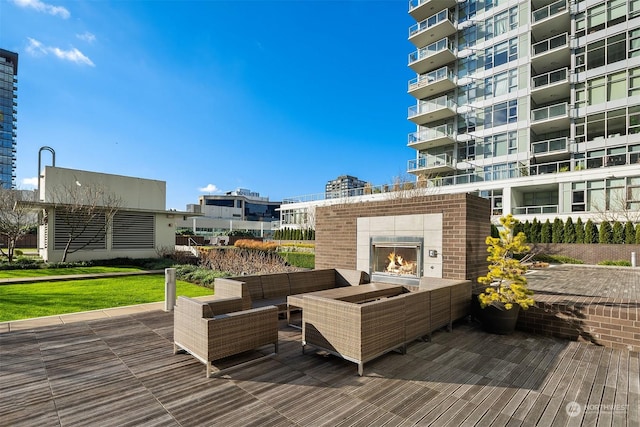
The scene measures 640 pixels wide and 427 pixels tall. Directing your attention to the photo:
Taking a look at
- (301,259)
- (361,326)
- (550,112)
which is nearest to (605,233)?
(550,112)

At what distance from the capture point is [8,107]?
217 ft

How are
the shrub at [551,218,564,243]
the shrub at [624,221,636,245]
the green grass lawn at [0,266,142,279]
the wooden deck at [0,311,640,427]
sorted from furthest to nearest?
the shrub at [551,218,564,243] → the shrub at [624,221,636,245] → the green grass lawn at [0,266,142,279] → the wooden deck at [0,311,640,427]

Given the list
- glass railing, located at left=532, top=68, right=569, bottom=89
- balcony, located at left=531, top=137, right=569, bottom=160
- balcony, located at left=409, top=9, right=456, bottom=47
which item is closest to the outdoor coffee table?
balcony, located at left=531, top=137, right=569, bottom=160

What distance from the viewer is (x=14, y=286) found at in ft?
32.6

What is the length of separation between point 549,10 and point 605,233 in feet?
57.1

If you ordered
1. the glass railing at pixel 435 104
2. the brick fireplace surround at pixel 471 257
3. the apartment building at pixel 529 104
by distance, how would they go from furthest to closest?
the glass railing at pixel 435 104 < the apartment building at pixel 529 104 < the brick fireplace surround at pixel 471 257

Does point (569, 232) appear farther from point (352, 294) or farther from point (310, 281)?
point (352, 294)

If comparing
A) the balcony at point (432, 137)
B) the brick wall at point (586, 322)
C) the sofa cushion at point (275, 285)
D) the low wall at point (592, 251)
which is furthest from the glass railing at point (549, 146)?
the sofa cushion at point (275, 285)

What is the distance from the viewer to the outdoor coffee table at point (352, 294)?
16.1ft

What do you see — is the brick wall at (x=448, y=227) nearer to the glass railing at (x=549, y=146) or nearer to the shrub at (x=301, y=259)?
the shrub at (x=301, y=259)

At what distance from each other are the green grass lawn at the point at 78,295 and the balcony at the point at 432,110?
82.9ft

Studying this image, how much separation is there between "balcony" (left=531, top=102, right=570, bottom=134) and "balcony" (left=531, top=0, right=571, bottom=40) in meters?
6.10

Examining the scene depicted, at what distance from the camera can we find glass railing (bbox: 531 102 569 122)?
21.9 metres

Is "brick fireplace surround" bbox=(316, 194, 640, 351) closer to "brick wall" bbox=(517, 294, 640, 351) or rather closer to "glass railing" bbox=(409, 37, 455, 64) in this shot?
"brick wall" bbox=(517, 294, 640, 351)
